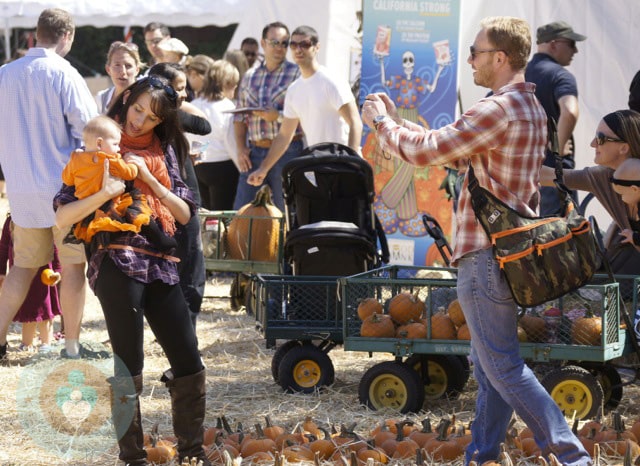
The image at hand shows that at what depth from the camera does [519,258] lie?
150 inches

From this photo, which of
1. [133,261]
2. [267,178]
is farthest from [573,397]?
[267,178]

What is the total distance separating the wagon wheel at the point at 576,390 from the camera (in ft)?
17.3

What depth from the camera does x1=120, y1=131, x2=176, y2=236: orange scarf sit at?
166 inches

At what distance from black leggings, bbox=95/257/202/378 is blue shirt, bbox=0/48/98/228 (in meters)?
2.64

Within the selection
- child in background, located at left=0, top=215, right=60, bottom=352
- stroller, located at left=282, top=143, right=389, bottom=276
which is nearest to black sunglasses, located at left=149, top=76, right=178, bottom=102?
stroller, located at left=282, top=143, right=389, bottom=276

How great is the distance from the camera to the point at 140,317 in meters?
4.10

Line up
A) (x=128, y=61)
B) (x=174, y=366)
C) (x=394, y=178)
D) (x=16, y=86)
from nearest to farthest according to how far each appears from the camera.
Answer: (x=174, y=366), (x=16, y=86), (x=128, y=61), (x=394, y=178)

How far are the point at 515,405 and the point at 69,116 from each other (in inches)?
149

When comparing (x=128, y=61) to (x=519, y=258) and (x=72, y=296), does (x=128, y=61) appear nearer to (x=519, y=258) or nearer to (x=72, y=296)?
(x=72, y=296)

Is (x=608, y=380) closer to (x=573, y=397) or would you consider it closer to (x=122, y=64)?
(x=573, y=397)

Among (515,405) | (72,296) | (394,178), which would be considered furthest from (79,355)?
(394,178)

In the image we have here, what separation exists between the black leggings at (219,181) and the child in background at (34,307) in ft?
10.2

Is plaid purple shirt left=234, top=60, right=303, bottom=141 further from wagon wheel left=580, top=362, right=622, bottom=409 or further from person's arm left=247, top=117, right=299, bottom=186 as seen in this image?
wagon wheel left=580, top=362, right=622, bottom=409

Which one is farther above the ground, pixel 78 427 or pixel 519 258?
pixel 519 258
